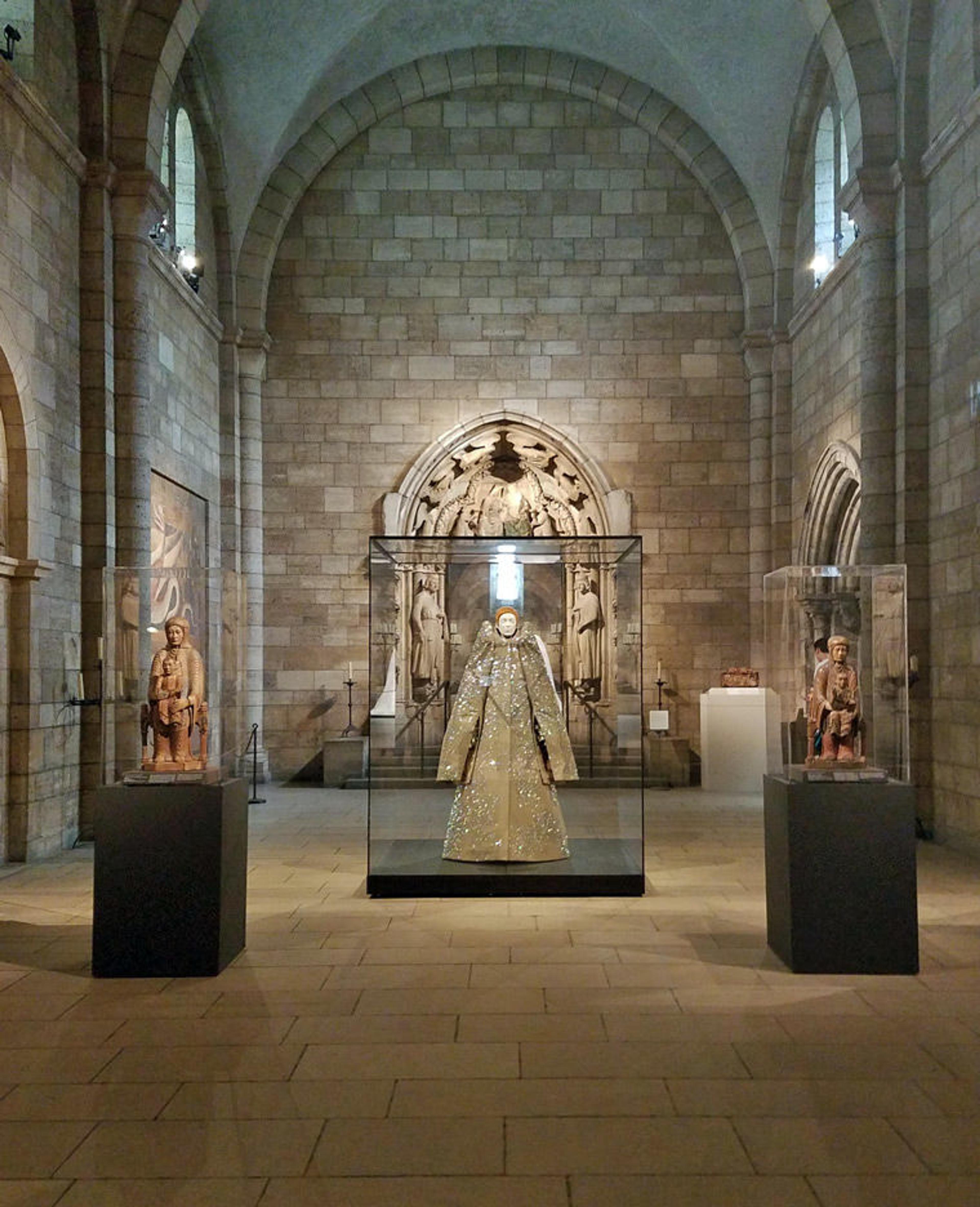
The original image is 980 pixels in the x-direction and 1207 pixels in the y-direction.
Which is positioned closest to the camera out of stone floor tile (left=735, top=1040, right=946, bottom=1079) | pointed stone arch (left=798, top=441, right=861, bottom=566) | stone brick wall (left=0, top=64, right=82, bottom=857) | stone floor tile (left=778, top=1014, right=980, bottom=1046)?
stone floor tile (left=735, top=1040, right=946, bottom=1079)

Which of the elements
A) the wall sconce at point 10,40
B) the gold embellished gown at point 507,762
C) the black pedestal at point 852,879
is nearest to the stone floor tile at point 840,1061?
the black pedestal at point 852,879

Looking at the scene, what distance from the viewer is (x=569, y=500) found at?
15055 mm

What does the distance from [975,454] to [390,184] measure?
29.3 feet

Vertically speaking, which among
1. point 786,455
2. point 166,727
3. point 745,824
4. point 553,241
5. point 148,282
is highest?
point 553,241

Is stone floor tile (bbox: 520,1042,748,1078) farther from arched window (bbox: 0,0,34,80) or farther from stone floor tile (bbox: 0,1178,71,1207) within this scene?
arched window (bbox: 0,0,34,80)

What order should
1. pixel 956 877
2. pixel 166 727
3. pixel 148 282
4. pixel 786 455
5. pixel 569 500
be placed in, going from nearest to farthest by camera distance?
pixel 166 727 < pixel 956 877 < pixel 148 282 < pixel 786 455 < pixel 569 500

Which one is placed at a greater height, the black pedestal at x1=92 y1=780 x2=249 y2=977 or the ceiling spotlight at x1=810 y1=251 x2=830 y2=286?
the ceiling spotlight at x1=810 y1=251 x2=830 y2=286

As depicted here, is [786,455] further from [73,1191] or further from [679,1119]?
[73,1191]

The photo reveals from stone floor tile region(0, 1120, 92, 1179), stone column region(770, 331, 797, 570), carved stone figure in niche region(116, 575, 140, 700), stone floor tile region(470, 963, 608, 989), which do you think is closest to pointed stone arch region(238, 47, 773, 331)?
stone column region(770, 331, 797, 570)

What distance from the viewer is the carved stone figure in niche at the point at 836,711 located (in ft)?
18.8

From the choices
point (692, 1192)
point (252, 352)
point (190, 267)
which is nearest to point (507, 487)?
point (252, 352)

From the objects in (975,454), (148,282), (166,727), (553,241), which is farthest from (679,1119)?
(553,241)

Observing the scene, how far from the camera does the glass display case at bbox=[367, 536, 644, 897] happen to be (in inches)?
301

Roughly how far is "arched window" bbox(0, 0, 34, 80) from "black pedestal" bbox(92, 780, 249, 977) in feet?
20.2
